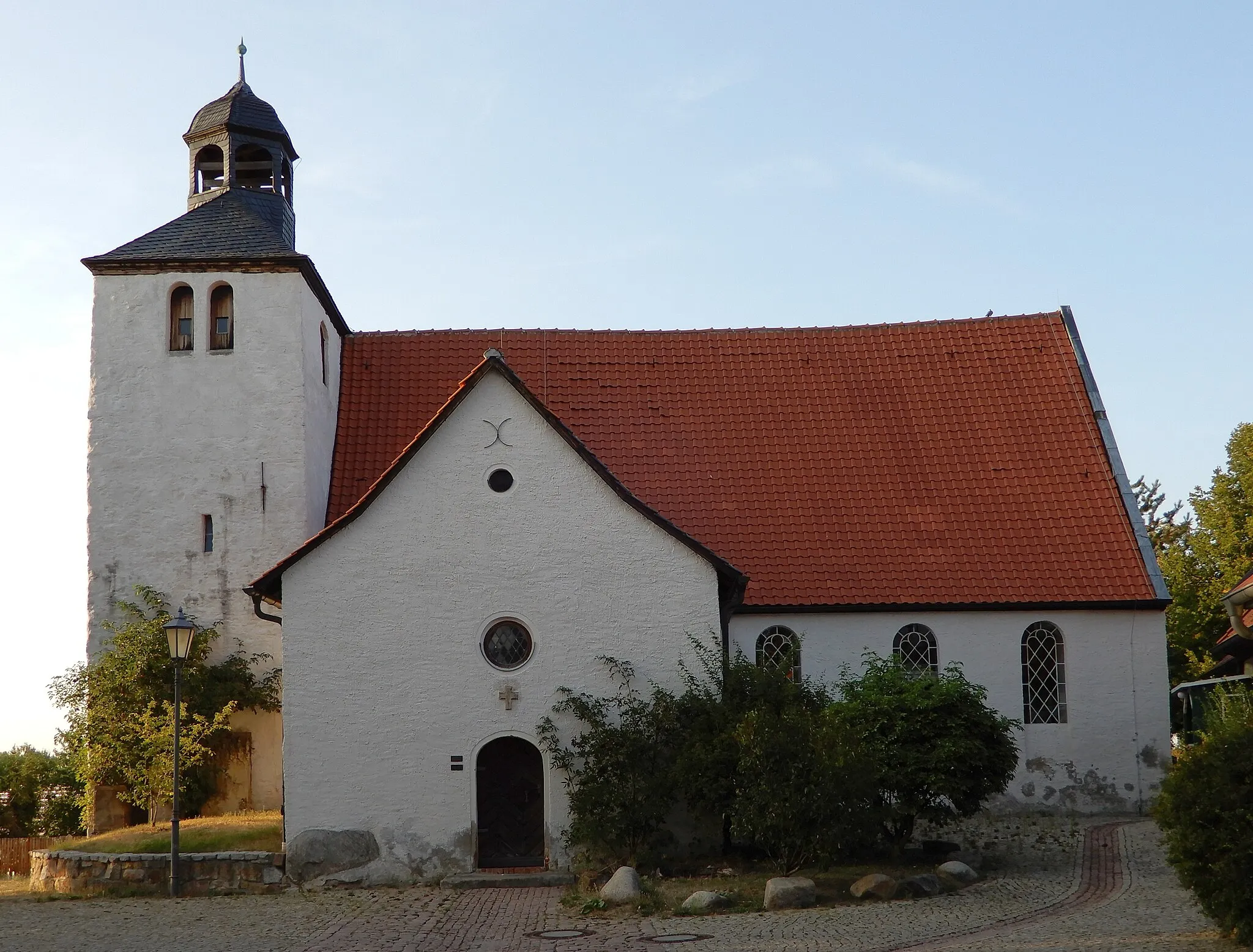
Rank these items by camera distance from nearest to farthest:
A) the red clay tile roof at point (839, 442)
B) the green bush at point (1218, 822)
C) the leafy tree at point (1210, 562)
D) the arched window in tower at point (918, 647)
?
1. the green bush at point (1218, 822)
2. the arched window in tower at point (918, 647)
3. the red clay tile roof at point (839, 442)
4. the leafy tree at point (1210, 562)

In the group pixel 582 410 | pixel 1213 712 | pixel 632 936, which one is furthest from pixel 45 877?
pixel 1213 712

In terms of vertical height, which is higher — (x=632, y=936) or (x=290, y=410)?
(x=290, y=410)

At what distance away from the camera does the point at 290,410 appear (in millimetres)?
20781

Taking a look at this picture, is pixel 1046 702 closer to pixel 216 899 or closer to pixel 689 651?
pixel 689 651

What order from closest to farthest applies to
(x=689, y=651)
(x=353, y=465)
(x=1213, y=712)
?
(x=1213, y=712) → (x=689, y=651) → (x=353, y=465)

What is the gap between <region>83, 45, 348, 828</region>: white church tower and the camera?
20234 millimetres

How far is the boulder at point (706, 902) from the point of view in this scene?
1364 centimetres

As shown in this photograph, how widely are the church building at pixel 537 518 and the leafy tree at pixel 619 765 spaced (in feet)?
0.95

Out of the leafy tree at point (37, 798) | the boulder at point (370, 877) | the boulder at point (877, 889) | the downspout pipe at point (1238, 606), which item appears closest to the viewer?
the boulder at point (877, 889)

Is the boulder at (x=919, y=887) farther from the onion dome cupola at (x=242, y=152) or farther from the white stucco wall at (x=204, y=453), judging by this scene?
the onion dome cupola at (x=242, y=152)

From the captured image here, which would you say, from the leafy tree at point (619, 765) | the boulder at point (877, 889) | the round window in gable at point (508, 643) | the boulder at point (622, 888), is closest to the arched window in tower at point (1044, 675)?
the leafy tree at point (619, 765)

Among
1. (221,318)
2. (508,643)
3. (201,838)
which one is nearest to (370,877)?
(201,838)

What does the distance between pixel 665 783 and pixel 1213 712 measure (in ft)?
20.7

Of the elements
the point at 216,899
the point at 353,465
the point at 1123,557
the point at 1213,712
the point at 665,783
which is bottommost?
the point at 216,899
